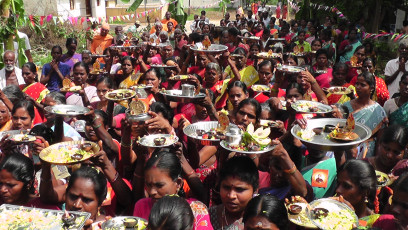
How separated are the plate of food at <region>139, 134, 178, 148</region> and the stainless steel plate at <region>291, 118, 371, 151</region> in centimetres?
106

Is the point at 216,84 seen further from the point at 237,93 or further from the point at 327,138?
the point at 327,138

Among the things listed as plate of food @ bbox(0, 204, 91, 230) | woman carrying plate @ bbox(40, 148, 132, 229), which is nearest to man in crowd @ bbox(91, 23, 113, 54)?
woman carrying plate @ bbox(40, 148, 132, 229)

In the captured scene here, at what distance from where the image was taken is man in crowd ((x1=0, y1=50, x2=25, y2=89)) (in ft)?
22.2

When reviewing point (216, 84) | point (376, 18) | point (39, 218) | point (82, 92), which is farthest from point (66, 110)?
point (376, 18)

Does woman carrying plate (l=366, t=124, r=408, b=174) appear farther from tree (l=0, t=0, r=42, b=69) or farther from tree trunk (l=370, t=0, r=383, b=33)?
tree trunk (l=370, t=0, r=383, b=33)

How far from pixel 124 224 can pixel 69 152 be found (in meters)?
1.12

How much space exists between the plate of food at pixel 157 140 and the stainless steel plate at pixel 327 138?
1062 millimetres

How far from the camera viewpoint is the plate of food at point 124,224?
254 centimetres

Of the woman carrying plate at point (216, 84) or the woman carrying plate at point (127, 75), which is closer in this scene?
the woman carrying plate at point (216, 84)

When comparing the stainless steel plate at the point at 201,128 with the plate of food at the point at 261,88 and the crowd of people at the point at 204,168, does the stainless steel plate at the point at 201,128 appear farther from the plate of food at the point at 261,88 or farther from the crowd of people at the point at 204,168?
the plate of food at the point at 261,88

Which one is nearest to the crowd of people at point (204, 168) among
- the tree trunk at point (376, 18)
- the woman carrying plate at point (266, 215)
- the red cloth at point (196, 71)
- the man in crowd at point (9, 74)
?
the woman carrying plate at point (266, 215)

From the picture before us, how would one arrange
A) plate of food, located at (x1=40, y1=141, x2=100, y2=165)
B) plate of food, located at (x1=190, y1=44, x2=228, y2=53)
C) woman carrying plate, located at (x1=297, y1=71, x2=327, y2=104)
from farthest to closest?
plate of food, located at (x1=190, y1=44, x2=228, y2=53), woman carrying plate, located at (x1=297, y1=71, x2=327, y2=104), plate of food, located at (x1=40, y1=141, x2=100, y2=165)

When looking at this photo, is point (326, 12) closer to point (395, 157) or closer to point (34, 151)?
point (395, 157)

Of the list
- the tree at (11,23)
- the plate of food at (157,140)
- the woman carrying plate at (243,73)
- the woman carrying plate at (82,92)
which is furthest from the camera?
the tree at (11,23)
